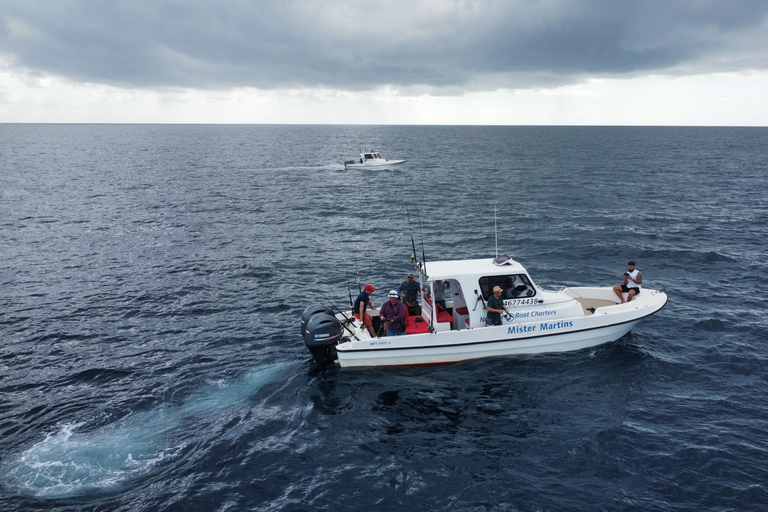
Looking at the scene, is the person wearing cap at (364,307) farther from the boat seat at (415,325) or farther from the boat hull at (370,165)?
the boat hull at (370,165)

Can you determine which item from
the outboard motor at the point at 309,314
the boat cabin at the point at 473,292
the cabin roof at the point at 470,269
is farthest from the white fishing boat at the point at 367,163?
the outboard motor at the point at 309,314

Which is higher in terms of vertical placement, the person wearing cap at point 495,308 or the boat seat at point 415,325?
the person wearing cap at point 495,308

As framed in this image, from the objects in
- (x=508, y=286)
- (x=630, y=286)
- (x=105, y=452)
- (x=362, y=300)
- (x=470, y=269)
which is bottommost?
(x=105, y=452)

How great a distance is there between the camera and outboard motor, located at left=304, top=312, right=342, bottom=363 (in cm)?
1462

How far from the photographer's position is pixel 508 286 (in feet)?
50.4

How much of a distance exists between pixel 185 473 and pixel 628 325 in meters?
14.0

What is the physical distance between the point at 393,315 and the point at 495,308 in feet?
10.4

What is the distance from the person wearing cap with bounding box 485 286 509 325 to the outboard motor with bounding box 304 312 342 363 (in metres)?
4.69

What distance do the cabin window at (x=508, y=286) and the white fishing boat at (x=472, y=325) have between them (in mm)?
31

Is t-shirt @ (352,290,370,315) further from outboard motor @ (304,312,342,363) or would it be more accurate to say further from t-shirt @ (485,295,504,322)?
t-shirt @ (485,295,504,322)

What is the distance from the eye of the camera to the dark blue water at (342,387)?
34.9 ft

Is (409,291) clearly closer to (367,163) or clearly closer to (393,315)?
(393,315)

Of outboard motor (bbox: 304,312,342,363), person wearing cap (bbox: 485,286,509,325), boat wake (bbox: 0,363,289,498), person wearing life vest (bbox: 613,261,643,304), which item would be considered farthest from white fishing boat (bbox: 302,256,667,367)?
boat wake (bbox: 0,363,289,498)

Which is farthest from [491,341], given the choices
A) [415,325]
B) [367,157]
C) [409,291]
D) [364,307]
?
[367,157]
